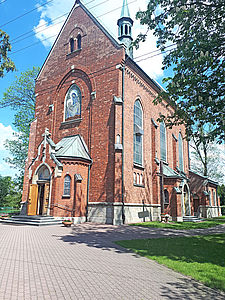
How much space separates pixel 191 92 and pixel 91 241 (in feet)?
25.6

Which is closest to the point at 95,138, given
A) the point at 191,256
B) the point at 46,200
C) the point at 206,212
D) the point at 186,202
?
the point at 46,200

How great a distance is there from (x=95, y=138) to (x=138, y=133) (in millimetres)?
3967

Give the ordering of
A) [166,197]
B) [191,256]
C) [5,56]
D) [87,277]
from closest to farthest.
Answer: [87,277], [191,256], [5,56], [166,197]

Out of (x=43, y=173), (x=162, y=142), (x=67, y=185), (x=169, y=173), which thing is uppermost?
(x=162, y=142)

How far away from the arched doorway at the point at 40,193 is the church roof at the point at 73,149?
1.77m

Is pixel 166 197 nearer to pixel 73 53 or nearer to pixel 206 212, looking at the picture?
pixel 206 212

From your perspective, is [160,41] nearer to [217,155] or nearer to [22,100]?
[22,100]

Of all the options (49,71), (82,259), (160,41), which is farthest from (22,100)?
(82,259)

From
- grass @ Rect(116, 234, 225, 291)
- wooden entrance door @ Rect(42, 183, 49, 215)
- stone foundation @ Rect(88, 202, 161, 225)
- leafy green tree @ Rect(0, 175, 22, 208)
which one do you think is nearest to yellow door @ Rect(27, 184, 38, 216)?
wooden entrance door @ Rect(42, 183, 49, 215)

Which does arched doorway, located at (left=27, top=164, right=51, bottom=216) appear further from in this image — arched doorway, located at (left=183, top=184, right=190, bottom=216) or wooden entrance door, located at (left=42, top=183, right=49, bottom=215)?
arched doorway, located at (left=183, top=184, right=190, bottom=216)

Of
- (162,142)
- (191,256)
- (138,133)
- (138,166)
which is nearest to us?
(191,256)

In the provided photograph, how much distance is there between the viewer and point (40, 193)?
19312mm

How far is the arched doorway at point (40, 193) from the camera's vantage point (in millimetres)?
18109

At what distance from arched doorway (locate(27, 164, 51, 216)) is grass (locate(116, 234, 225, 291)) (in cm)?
941
